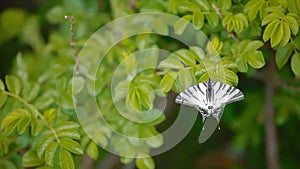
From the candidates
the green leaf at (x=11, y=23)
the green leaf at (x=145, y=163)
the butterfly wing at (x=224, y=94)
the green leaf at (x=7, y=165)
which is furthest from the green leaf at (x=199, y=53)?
the green leaf at (x=11, y=23)

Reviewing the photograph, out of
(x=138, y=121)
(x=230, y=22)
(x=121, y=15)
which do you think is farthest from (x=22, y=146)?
(x=230, y=22)

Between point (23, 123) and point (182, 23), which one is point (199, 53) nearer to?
point (182, 23)

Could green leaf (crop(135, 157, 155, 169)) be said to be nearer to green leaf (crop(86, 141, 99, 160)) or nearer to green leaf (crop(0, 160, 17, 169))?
green leaf (crop(86, 141, 99, 160))

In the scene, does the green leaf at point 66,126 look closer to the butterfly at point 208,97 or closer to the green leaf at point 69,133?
the green leaf at point 69,133

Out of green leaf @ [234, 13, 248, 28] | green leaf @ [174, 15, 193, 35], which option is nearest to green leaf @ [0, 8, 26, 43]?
green leaf @ [174, 15, 193, 35]

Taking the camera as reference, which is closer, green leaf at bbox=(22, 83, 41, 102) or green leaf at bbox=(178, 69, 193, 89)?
green leaf at bbox=(178, 69, 193, 89)

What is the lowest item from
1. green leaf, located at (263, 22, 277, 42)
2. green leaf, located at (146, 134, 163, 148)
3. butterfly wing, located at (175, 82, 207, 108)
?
green leaf, located at (146, 134, 163, 148)

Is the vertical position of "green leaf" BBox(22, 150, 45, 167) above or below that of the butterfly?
below
